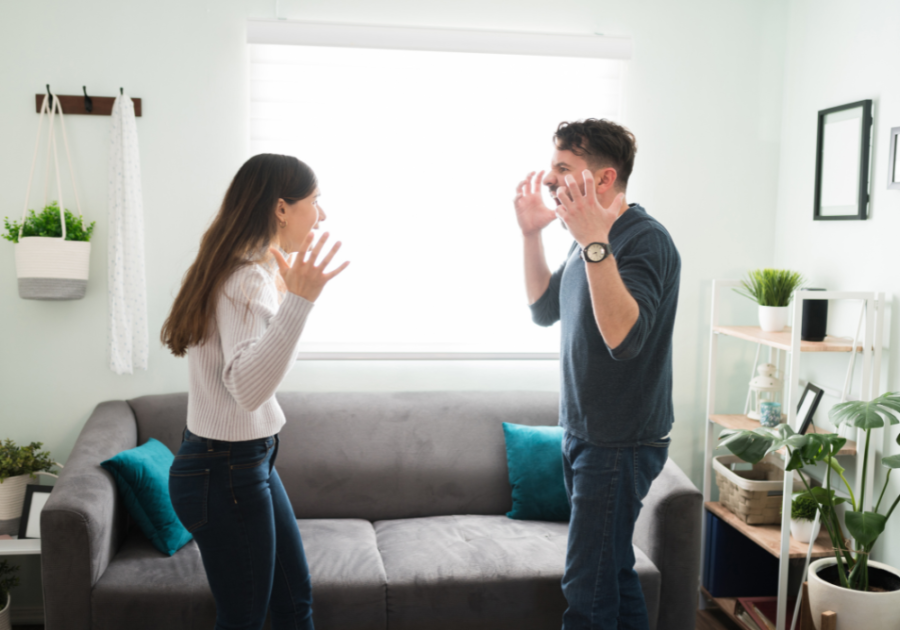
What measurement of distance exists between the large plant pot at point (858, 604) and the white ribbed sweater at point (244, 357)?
64.6 inches

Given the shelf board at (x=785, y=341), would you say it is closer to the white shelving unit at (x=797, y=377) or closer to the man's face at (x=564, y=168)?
Result: the white shelving unit at (x=797, y=377)

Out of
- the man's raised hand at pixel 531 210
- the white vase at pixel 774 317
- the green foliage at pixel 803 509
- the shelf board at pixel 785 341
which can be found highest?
the man's raised hand at pixel 531 210

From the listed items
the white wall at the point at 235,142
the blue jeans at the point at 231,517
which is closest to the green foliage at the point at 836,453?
the white wall at the point at 235,142

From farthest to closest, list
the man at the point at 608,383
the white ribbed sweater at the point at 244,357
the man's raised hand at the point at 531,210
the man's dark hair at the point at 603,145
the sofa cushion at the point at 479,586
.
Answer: the sofa cushion at the point at 479,586 < the man's raised hand at the point at 531,210 < the man's dark hair at the point at 603,145 < the man at the point at 608,383 < the white ribbed sweater at the point at 244,357

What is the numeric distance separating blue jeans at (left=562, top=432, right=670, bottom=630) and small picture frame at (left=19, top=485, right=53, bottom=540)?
71.9 inches

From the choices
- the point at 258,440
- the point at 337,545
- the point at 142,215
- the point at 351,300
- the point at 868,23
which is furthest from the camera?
the point at 351,300

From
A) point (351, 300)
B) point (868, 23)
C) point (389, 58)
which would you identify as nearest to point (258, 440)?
point (351, 300)

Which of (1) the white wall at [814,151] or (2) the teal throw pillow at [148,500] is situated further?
(1) the white wall at [814,151]

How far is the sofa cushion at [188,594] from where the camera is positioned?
6.09 ft

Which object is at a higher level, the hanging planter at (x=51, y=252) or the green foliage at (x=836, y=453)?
the hanging planter at (x=51, y=252)

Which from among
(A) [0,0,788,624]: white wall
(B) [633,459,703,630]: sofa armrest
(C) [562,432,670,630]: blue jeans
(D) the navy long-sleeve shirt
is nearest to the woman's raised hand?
(D) the navy long-sleeve shirt

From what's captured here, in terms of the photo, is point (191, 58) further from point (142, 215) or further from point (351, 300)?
point (351, 300)

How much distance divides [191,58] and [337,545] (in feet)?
6.11

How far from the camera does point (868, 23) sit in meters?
2.32
